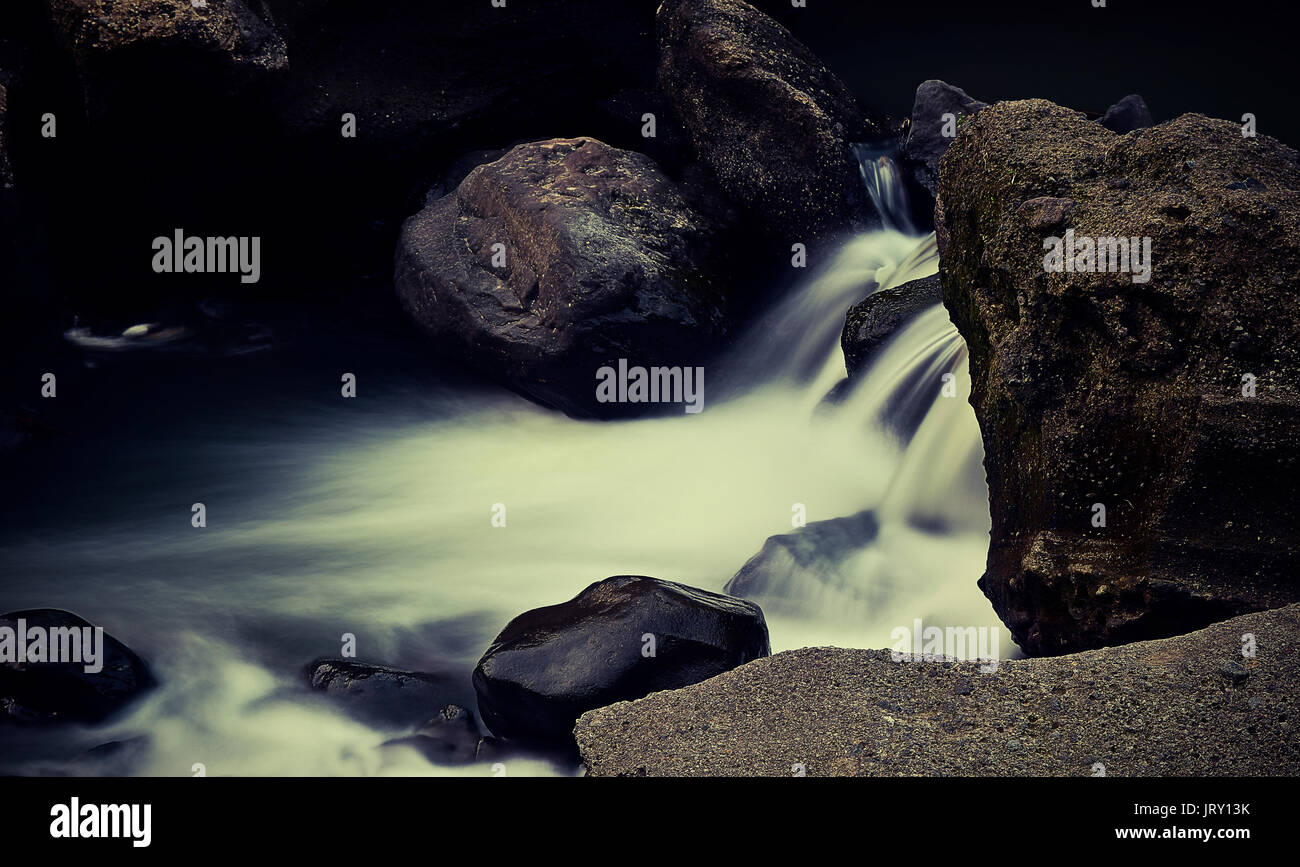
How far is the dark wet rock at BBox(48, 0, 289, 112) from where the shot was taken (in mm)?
7434

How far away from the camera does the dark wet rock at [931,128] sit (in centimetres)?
941

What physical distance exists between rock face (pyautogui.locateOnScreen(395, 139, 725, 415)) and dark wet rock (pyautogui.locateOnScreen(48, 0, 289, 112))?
1.82 m

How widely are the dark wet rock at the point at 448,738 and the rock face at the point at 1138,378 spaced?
2449mm

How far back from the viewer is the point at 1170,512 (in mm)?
3996

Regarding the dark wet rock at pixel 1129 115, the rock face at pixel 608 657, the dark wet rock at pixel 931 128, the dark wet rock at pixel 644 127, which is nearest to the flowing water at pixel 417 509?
the rock face at pixel 608 657

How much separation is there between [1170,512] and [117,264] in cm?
871

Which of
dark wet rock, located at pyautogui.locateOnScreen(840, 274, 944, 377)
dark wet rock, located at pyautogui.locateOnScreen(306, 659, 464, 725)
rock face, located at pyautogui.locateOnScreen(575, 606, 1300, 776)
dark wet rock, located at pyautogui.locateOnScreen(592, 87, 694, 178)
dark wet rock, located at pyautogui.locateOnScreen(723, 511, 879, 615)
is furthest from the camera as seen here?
dark wet rock, located at pyautogui.locateOnScreen(592, 87, 694, 178)

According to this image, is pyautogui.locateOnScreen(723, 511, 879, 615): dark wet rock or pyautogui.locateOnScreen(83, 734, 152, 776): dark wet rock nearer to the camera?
pyautogui.locateOnScreen(83, 734, 152, 776): dark wet rock

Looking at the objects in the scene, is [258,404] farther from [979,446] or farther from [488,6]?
[979,446]

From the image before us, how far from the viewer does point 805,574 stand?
5820mm

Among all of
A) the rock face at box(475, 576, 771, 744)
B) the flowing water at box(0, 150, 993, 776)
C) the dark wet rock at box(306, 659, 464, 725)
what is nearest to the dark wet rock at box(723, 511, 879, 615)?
the flowing water at box(0, 150, 993, 776)

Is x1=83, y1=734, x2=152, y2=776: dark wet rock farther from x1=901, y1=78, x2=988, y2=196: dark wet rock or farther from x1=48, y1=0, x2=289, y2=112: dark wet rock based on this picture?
x1=901, y1=78, x2=988, y2=196: dark wet rock

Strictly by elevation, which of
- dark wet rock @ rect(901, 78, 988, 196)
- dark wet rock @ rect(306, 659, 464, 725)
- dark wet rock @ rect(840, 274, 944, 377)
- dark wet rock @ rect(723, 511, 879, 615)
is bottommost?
dark wet rock @ rect(306, 659, 464, 725)

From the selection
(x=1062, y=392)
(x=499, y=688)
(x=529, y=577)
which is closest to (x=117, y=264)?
(x=529, y=577)
